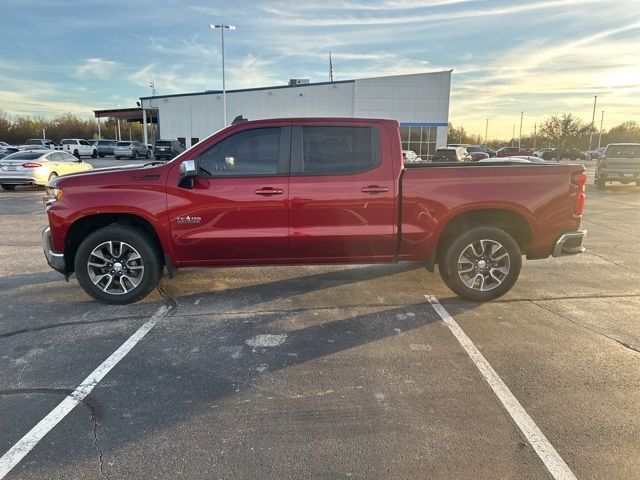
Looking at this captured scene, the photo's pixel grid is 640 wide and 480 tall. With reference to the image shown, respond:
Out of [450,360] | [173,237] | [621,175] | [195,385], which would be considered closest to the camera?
[195,385]

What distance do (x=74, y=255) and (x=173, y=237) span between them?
116cm

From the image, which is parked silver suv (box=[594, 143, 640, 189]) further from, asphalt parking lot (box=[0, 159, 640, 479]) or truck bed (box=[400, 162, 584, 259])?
truck bed (box=[400, 162, 584, 259])

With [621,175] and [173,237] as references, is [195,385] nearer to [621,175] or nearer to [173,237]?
[173,237]

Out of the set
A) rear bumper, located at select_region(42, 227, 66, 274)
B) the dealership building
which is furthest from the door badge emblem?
the dealership building

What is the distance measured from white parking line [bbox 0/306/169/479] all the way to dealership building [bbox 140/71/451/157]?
38101 millimetres

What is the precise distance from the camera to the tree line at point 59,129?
69.6 metres

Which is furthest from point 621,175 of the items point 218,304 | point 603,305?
point 218,304

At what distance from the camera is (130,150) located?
45250mm

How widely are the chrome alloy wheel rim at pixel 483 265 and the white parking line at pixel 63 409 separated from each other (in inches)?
Answer: 137

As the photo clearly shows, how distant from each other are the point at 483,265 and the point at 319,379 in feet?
8.71

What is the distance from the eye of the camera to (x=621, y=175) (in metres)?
19.5

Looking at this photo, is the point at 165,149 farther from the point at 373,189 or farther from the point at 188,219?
the point at 373,189

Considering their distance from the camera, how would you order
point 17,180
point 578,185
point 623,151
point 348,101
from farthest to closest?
point 348,101 < point 623,151 < point 17,180 < point 578,185

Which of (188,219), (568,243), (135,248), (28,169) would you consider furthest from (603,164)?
(28,169)
